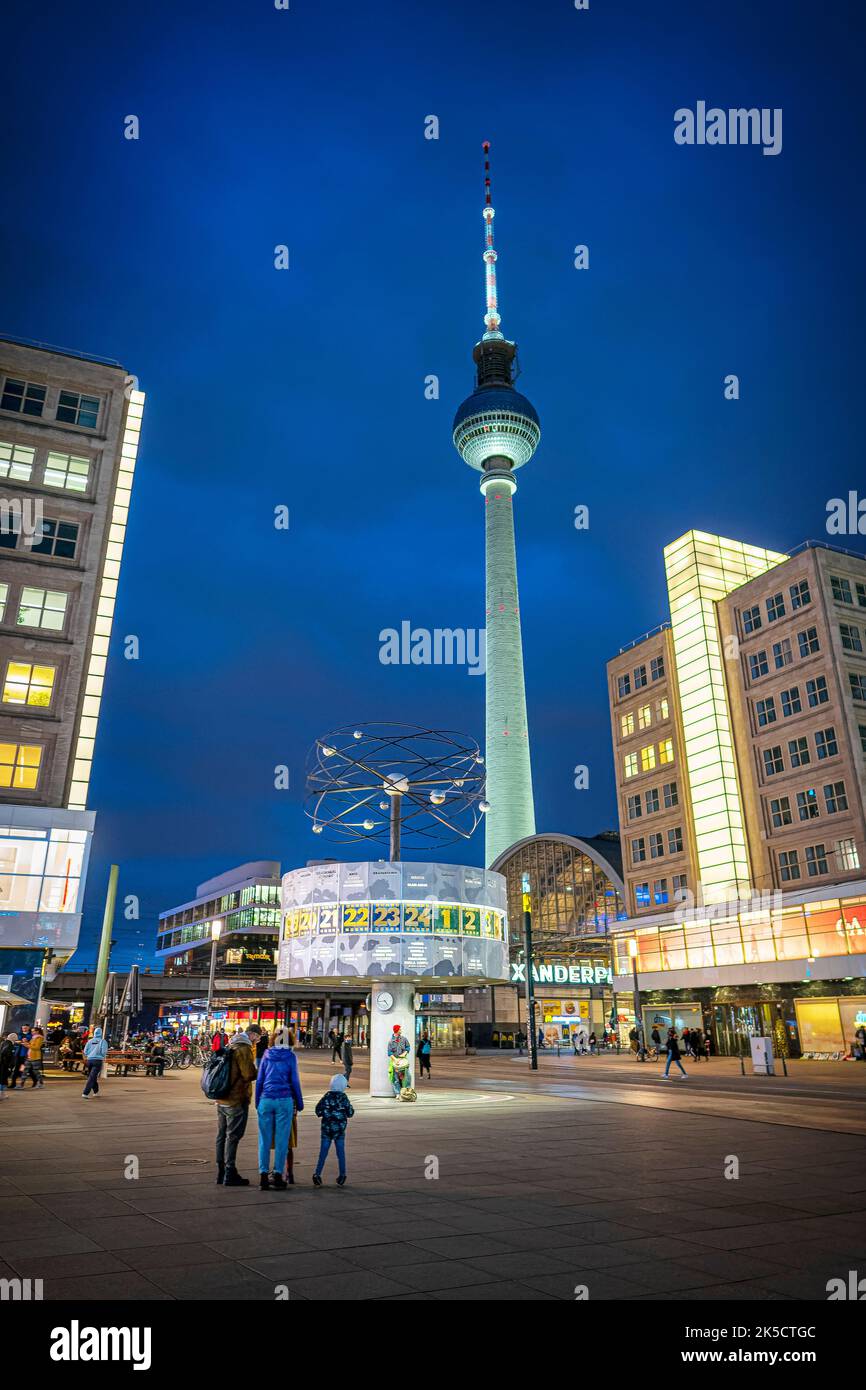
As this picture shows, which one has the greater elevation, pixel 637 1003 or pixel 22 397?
pixel 22 397

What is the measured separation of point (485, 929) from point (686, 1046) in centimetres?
3159

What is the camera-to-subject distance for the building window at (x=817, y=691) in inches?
2120

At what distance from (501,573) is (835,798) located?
77513 millimetres

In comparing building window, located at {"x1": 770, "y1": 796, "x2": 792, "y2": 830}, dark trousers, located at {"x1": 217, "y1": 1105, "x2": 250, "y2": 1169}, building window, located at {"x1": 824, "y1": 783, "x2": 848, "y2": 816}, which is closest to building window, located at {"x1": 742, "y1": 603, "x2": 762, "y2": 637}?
building window, located at {"x1": 770, "y1": 796, "x2": 792, "y2": 830}

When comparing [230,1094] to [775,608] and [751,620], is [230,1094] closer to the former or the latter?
[775,608]

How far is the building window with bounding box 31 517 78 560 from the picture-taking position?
40.2 m

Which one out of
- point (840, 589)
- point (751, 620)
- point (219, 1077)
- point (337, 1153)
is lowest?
point (337, 1153)

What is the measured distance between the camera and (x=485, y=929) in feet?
92.3

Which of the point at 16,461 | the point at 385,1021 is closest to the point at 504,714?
the point at 16,461

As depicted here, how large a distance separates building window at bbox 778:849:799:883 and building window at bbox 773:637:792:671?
39.1 feet

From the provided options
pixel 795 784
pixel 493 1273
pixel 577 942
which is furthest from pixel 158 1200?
pixel 577 942

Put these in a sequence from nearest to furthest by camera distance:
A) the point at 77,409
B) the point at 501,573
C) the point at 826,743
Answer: the point at 77,409 → the point at 826,743 → the point at 501,573

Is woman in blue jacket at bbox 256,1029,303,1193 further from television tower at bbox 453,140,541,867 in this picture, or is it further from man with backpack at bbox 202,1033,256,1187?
television tower at bbox 453,140,541,867

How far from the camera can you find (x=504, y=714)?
121125mm
